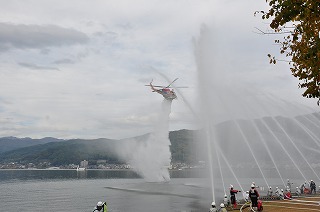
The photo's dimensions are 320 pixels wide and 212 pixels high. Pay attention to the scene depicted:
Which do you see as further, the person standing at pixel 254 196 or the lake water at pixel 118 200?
the lake water at pixel 118 200

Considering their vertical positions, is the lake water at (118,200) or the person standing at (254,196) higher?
the person standing at (254,196)

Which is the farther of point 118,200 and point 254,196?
point 118,200

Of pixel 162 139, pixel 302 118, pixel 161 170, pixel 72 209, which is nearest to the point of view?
pixel 72 209

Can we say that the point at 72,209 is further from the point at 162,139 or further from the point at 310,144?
the point at 310,144

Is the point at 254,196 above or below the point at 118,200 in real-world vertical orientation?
above

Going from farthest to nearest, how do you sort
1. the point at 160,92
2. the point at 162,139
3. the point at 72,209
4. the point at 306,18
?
the point at 162,139
the point at 160,92
the point at 72,209
the point at 306,18

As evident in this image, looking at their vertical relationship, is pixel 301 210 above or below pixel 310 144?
below

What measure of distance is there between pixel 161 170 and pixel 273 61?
13317 cm

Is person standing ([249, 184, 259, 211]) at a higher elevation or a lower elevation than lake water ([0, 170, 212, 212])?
higher

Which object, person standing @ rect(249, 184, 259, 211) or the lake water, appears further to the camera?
the lake water

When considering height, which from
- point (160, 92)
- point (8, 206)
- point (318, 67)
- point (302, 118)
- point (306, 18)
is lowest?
point (8, 206)

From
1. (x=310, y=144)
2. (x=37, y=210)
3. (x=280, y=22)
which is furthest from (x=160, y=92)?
(x=280, y=22)

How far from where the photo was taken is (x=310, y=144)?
129 m

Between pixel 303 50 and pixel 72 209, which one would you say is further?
pixel 72 209
